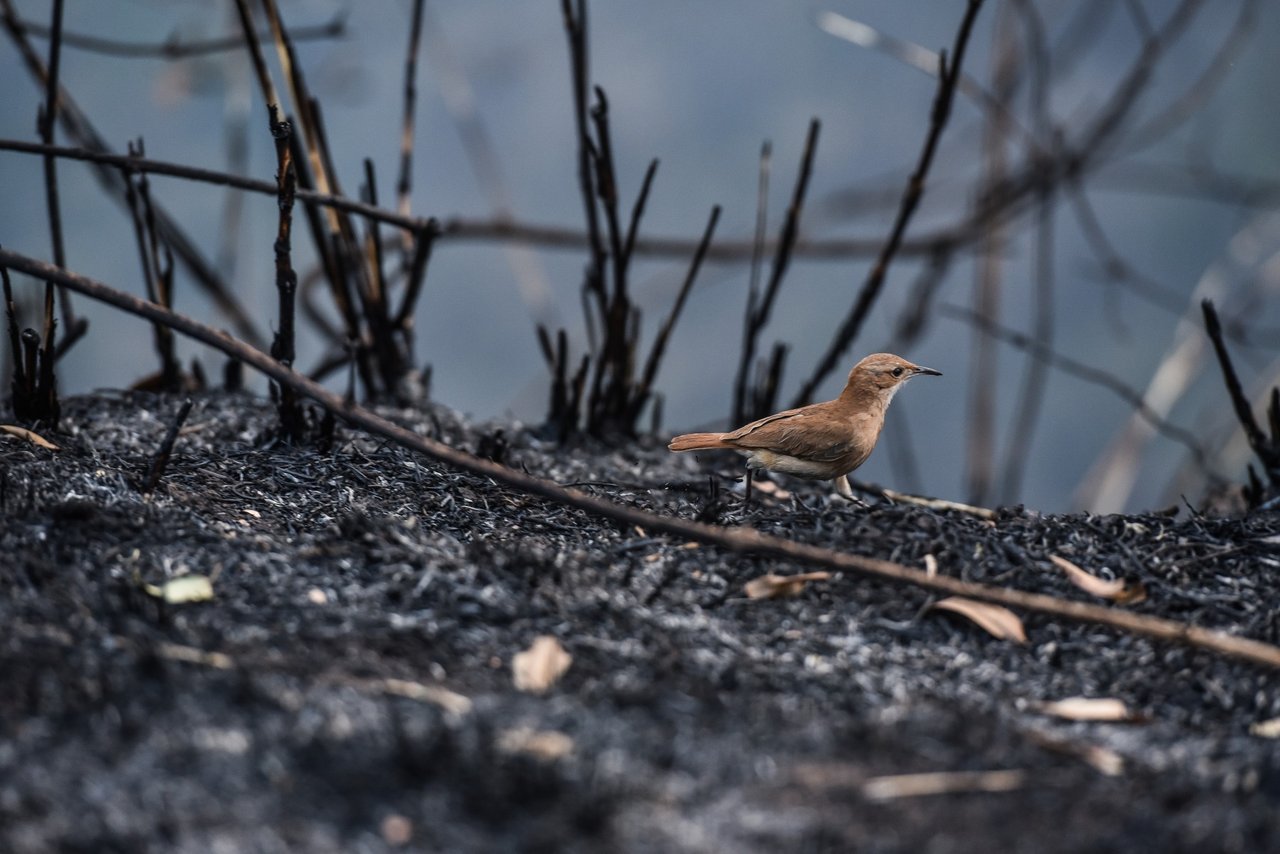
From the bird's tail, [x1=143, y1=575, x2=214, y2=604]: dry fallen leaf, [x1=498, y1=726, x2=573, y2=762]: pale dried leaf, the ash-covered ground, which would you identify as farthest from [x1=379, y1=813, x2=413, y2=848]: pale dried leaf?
the bird's tail

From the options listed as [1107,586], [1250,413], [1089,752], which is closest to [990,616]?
[1107,586]

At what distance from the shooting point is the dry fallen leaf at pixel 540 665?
162 centimetres

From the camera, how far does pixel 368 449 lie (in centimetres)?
273

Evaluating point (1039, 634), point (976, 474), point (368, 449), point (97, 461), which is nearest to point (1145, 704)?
point (1039, 634)

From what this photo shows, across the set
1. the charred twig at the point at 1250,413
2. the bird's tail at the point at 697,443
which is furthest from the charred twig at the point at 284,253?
the charred twig at the point at 1250,413

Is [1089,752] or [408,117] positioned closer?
[1089,752]

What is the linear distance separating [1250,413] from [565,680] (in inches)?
82.4

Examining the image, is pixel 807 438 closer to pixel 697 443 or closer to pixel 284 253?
pixel 697 443

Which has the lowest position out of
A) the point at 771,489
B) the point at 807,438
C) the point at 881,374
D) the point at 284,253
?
the point at 771,489

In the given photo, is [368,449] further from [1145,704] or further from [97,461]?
[1145,704]

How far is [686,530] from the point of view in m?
1.78

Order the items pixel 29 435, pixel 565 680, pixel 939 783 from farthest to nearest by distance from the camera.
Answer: pixel 29 435
pixel 565 680
pixel 939 783

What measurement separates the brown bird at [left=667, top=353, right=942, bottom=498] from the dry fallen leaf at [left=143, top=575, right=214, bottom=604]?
1.16 meters

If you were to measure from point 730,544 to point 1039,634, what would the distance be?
1.91ft
